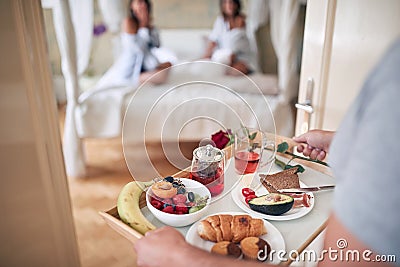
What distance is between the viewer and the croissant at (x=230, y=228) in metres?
0.70

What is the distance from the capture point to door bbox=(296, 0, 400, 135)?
1150 mm

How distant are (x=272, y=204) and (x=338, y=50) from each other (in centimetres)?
75

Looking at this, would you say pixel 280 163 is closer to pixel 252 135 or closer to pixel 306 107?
pixel 252 135

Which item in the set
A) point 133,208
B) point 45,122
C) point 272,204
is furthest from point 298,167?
point 45,122

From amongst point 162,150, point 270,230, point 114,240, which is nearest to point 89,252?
point 114,240

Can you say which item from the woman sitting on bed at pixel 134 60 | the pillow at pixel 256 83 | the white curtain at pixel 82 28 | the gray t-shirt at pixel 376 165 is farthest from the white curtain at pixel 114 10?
the gray t-shirt at pixel 376 165

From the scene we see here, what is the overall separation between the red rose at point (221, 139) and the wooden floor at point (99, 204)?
0.19ft

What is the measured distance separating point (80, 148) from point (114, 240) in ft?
2.41

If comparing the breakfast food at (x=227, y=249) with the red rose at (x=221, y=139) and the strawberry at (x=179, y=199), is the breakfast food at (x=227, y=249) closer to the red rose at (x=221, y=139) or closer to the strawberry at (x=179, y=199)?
the strawberry at (x=179, y=199)

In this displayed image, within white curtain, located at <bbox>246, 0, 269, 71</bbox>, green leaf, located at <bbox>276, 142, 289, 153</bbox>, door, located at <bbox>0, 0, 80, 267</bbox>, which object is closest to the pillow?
white curtain, located at <bbox>246, 0, 269, 71</bbox>

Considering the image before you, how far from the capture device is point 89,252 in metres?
1.76

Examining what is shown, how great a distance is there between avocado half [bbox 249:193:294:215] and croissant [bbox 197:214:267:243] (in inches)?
2.2

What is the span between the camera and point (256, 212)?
0.78 m

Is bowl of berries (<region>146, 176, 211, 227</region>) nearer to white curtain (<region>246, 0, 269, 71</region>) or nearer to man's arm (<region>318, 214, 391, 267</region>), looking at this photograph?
man's arm (<region>318, 214, 391, 267</region>)
